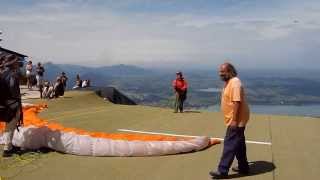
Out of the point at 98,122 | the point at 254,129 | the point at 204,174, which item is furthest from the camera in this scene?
the point at 98,122

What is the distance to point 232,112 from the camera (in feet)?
29.1

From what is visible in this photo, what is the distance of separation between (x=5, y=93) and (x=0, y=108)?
0.34 meters

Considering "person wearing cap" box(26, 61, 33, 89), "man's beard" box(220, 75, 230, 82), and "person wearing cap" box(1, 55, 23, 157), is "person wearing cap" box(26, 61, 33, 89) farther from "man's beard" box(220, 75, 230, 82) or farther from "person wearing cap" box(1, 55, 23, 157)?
"man's beard" box(220, 75, 230, 82)

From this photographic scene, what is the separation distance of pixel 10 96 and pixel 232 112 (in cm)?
494

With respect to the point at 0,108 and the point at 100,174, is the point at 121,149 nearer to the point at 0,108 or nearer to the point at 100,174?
the point at 100,174

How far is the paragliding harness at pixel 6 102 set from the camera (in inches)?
419

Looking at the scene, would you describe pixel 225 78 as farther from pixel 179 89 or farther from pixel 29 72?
pixel 29 72

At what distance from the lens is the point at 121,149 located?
11203 millimetres

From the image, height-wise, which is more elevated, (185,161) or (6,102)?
(6,102)

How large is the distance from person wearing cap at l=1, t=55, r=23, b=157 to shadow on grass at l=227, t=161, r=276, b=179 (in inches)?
193

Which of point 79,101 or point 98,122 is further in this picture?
point 79,101

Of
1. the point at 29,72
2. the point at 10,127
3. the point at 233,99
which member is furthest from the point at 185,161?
the point at 29,72

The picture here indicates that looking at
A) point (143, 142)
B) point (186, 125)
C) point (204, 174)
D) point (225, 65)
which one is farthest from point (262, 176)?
point (186, 125)

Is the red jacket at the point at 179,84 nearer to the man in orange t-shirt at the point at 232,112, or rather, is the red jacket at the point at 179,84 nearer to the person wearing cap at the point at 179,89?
the person wearing cap at the point at 179,89
